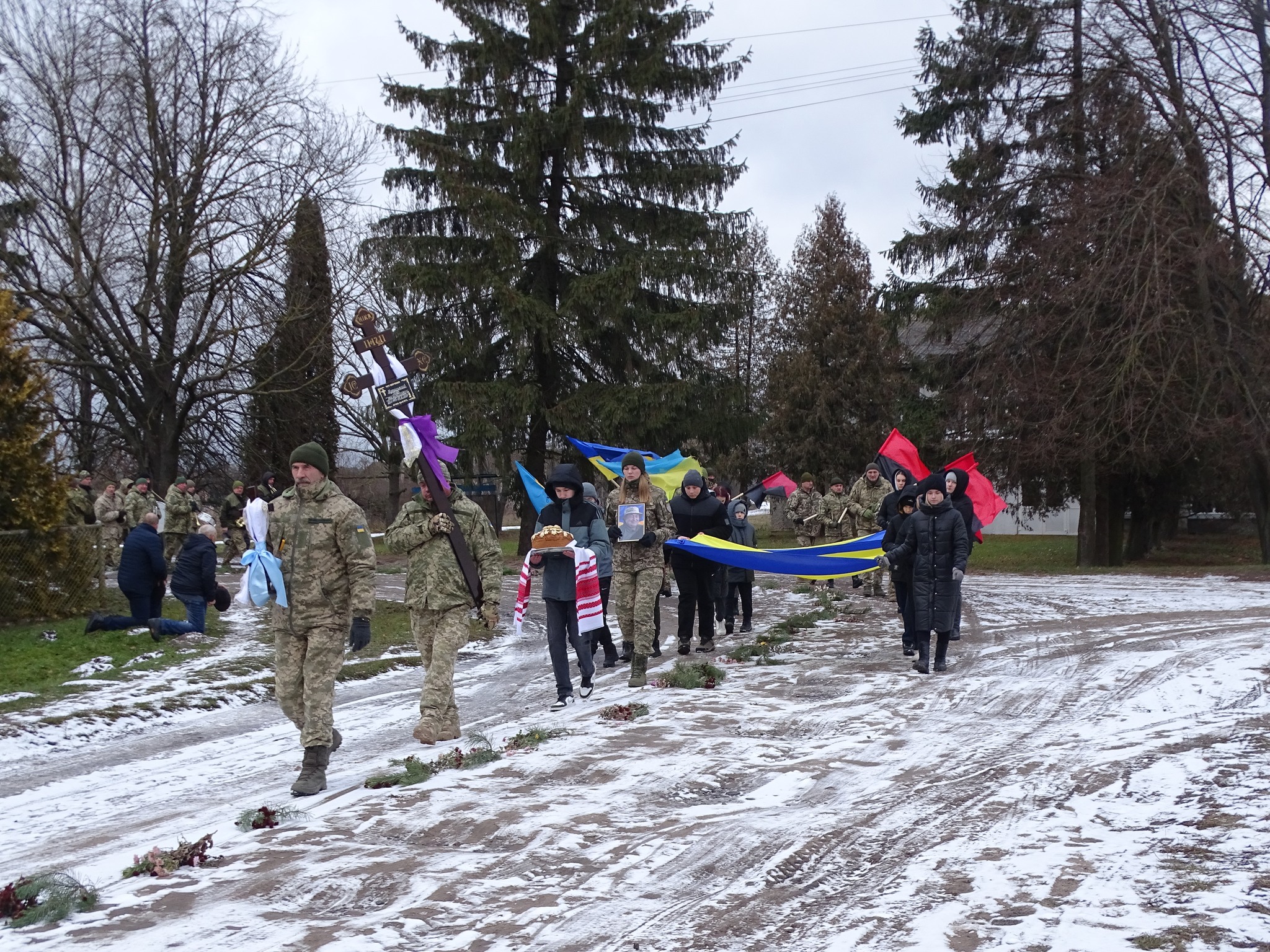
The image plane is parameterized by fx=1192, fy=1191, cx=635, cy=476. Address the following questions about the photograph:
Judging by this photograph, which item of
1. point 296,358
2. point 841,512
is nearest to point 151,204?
point 296,358

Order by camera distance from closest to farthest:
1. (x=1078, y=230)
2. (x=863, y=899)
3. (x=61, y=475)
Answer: (x=863, y=899) → (x=61, y=475) → (x=1078, y=230)

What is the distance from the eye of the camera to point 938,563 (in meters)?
11.7

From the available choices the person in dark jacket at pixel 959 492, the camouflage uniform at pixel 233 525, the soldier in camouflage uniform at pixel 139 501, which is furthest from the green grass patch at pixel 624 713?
the camouflage uniform at pixel 233 525

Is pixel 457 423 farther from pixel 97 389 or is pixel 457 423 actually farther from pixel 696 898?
pixel 696 898

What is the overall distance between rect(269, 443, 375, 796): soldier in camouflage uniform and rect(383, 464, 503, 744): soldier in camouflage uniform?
913mm

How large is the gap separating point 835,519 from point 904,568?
7263mm

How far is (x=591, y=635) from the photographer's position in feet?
38.4

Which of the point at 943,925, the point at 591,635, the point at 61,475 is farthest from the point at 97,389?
the point at 943,925

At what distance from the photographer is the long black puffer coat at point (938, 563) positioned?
1162 cm

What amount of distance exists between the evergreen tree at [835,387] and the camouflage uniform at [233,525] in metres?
21.7

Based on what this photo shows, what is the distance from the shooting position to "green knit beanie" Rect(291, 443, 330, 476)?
25.0 feet

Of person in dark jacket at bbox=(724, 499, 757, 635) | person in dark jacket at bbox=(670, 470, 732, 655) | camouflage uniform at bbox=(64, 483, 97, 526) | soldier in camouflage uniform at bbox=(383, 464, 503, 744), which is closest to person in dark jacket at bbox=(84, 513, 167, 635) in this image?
camouflage uniform at bbox=(64, 483, 97, 526)

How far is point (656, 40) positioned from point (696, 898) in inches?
1137

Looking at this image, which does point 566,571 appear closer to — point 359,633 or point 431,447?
point 431,447
